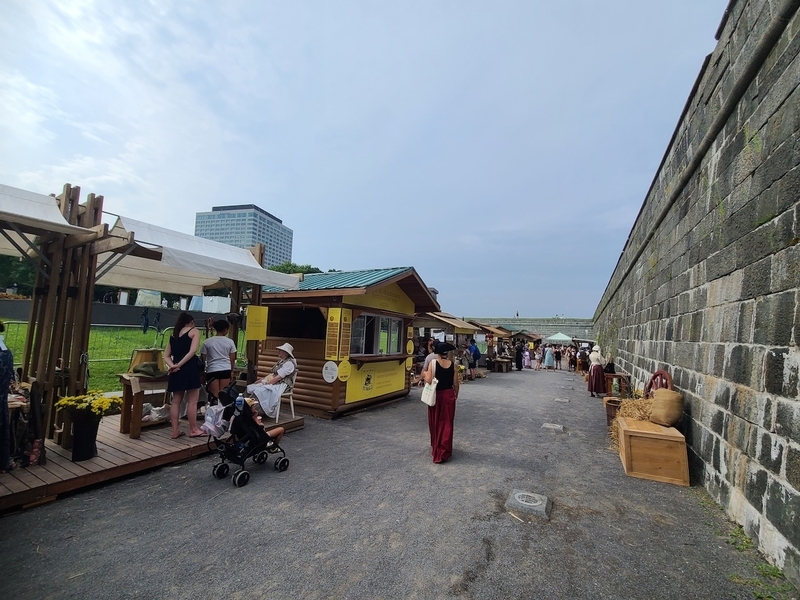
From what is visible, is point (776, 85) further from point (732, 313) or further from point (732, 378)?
point (732, 378)

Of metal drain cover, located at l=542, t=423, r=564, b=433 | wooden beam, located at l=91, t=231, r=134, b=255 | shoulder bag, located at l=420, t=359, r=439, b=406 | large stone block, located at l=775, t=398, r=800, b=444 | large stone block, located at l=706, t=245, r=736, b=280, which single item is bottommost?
metal drain cover, located at l=542, t=423, r=564, b=433

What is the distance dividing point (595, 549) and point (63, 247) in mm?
6393

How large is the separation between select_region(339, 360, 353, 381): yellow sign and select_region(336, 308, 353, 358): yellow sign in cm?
10

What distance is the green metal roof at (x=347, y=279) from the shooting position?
803cm

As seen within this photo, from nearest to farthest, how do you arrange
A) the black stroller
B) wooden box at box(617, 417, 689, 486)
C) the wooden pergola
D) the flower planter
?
the wooden pergola → the black stroller → wooden box at box(617, 417, 689, 486) → the flower planter

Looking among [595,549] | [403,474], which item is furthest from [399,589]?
[403,474]

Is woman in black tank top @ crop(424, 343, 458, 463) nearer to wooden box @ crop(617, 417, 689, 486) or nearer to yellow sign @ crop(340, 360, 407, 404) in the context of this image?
wooden box @ crop(617, 417, 689, 486)

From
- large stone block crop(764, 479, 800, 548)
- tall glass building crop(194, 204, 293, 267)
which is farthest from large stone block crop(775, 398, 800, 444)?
tall glass building crop(194, 204, 293, 267)

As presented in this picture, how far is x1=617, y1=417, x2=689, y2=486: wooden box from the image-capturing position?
14.8ft

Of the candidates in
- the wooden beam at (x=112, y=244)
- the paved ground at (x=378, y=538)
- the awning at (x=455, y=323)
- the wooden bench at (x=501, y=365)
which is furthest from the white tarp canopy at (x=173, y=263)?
the wooden bench at (x=501, y=365)

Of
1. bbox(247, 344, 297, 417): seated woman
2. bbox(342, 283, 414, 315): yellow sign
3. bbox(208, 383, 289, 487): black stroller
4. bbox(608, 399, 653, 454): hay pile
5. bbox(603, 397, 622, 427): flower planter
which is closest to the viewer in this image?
bbox(208, 383, 289, 487): black stroller

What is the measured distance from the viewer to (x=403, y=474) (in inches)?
186

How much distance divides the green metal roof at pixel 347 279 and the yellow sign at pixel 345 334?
0.54 metres

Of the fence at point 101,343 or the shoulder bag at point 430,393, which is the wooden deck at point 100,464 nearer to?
the shoulder bag at point 430,393
